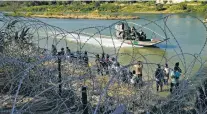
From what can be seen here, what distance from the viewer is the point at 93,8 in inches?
2498

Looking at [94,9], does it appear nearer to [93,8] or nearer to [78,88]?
[93,8]

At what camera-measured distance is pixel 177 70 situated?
11078mm

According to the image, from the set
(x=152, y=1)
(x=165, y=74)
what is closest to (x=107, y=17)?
(x=152, y=1)

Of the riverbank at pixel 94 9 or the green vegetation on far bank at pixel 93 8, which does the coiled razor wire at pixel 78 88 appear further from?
the green vegetation on far bank at pixel 93 8

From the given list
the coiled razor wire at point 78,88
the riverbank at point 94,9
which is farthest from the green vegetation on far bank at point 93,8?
the coiled razor wire at point 78,88

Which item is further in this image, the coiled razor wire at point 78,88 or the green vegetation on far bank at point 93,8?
the green vegetation on far bank at point 93,8

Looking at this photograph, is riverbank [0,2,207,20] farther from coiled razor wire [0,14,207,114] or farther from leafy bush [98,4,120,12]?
coiled razor wire [0,14,207,114]

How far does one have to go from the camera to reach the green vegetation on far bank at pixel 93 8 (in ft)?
171

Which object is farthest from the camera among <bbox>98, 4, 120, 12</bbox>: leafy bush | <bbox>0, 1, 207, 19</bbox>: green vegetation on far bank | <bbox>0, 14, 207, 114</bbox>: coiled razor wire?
<bbox>98, 4, 120, 12</bbox>: leafy bush

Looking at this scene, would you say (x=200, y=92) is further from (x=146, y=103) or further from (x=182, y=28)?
(x=182, y=28)

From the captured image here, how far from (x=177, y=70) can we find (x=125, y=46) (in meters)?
15.3

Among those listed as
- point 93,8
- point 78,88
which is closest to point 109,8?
point 93,8

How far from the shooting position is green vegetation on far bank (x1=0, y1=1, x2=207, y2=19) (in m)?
52.0

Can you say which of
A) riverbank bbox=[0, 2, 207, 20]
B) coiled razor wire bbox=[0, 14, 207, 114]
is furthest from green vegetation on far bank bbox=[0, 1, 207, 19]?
coiled razor wire bbox=[0, 14, 207, 114]
